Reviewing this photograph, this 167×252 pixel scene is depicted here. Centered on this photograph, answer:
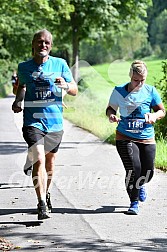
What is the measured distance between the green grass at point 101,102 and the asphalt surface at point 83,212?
1704 millimetres

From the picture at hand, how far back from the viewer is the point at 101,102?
98.8ft

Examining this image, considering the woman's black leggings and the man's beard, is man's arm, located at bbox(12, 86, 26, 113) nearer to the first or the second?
Result: the man's beard

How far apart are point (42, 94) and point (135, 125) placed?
3.91 ft

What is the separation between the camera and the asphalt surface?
273 inches

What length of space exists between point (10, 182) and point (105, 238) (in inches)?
171

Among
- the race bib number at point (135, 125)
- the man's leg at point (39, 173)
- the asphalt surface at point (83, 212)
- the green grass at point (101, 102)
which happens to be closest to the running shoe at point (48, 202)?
the asphalt surface at point (83, 212)

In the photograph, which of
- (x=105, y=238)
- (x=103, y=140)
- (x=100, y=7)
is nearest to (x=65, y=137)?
(x=103, y=140)

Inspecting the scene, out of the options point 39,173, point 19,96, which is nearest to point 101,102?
point 19,96

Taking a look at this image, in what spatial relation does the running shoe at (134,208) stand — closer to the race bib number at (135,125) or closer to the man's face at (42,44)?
the race bib number at (135,125)

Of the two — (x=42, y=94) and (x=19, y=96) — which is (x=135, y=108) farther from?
(x=19, y=96)

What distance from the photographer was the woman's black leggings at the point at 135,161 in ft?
27.8

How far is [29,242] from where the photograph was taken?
6945 mm

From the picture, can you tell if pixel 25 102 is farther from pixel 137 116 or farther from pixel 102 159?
pixel 102 159

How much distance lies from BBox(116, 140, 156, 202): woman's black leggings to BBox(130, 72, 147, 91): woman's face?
2.15 ft
